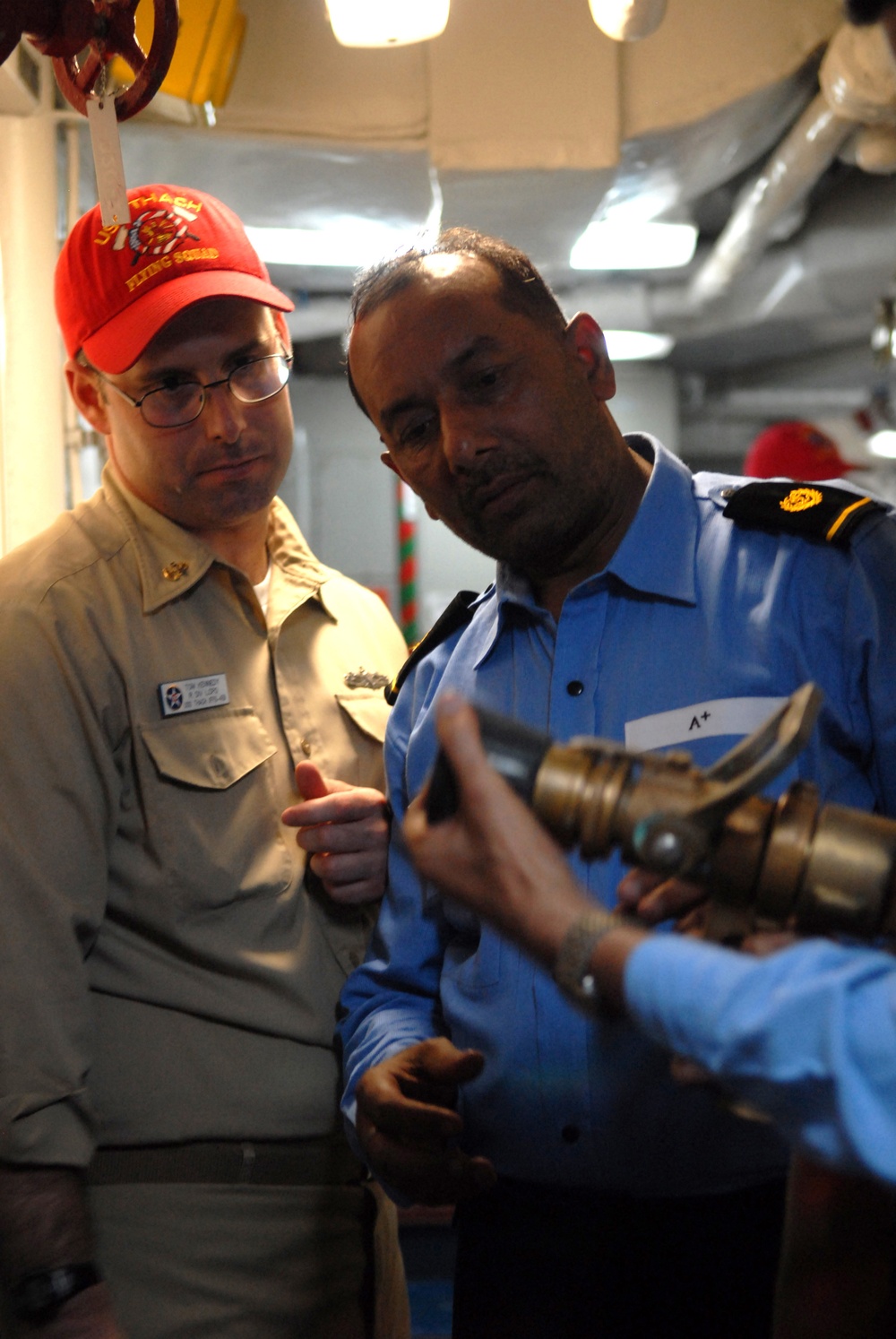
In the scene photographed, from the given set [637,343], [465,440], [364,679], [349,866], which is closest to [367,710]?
[364,679]

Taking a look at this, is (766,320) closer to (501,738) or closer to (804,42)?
(804,42)

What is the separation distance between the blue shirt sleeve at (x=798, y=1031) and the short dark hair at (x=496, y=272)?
1066 millimetres

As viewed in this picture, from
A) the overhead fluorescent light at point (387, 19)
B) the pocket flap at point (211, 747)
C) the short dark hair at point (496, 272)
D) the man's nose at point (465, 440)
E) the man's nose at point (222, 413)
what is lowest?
the pocket flap at point (211, 747)

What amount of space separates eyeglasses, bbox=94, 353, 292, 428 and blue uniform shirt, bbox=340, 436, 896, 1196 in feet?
1.67

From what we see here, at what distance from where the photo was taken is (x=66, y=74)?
1.41 m

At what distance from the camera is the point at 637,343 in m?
5.38

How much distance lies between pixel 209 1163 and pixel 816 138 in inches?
115

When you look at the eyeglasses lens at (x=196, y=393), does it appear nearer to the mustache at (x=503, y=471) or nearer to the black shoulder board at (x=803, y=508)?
the mustache at (x=503, y=471)

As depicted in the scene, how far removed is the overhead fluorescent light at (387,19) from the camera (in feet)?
7.86

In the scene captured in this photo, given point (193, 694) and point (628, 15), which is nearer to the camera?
point (193, 694)

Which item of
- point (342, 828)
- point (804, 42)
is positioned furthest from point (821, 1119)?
point (804, 42)

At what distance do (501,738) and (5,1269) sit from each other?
0.99m

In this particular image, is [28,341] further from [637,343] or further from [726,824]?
[637,343]

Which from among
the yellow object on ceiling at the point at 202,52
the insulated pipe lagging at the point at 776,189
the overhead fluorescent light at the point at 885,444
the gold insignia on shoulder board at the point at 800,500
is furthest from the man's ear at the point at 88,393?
the overhead fluorescent light at the point at 885,444
